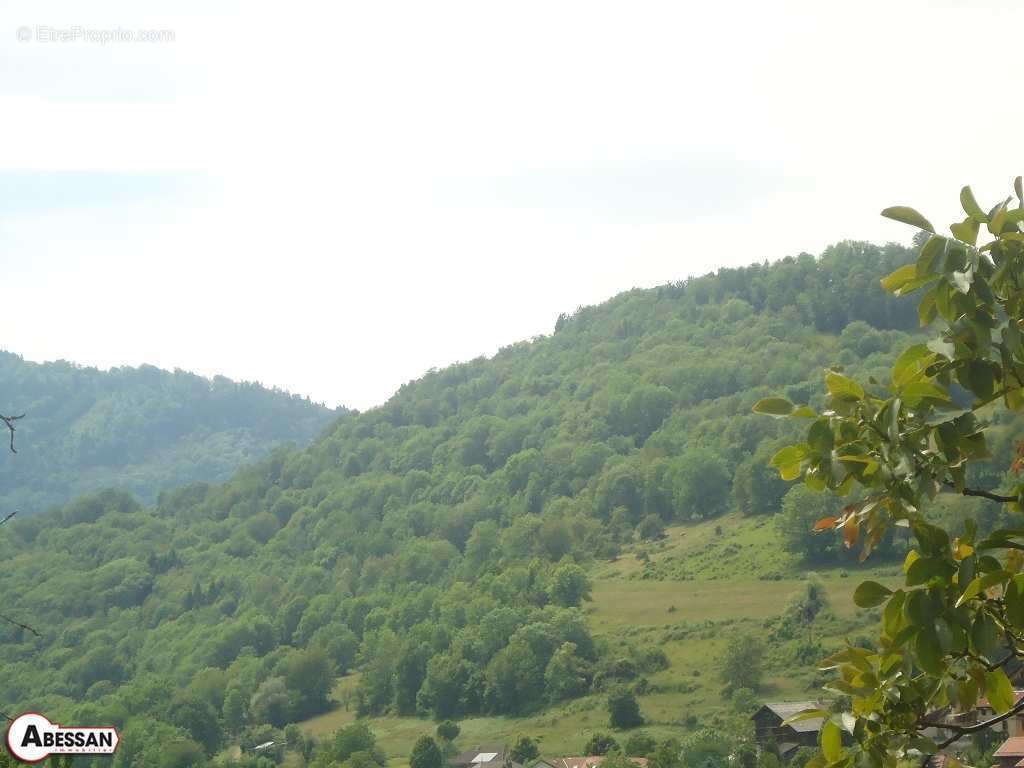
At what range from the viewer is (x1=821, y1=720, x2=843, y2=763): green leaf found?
A: 3.88 m

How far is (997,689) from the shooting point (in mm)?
3830

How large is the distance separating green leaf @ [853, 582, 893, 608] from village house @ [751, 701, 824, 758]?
185ft

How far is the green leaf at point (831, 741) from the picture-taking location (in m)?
3.88

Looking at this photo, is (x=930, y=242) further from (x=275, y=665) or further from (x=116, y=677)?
(x=116, y=677)

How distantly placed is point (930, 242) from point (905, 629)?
Answer: 105 centimetres

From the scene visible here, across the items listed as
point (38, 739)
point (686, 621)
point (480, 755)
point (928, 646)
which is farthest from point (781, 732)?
point (928, 646)

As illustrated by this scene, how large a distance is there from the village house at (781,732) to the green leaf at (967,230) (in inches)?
2225

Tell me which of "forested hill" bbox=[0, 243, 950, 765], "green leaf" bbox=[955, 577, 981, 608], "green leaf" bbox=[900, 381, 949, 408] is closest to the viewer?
"green leaf" bbox=[955, 577, 981, 608]

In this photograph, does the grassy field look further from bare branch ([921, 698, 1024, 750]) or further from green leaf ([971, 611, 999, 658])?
green leaf ([971, 611, 999, 658])

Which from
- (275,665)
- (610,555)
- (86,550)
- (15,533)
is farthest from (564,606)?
(15,533)

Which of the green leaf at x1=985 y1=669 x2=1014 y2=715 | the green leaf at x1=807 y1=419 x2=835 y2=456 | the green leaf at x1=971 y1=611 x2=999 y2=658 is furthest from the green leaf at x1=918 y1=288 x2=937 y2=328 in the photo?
the green leaf at x1=985 y1=669 x2=1014 y2=715

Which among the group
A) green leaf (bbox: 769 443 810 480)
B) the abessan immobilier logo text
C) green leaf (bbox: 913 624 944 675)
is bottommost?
the abessan immobilier logo text

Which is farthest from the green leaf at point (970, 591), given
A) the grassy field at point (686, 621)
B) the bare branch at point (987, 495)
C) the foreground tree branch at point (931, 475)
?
the grassy field at point (686, 621)

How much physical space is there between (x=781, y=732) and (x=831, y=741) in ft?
199
